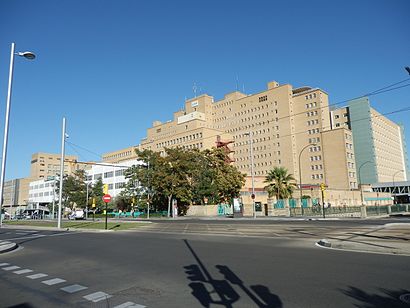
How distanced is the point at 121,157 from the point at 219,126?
1767 inches

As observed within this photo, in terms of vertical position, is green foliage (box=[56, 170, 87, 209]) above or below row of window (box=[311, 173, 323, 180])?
below

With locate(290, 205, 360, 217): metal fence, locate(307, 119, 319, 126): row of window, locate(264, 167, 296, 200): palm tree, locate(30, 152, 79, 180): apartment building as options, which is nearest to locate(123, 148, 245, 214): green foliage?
locate(264, 167, 296, 200): palm tree

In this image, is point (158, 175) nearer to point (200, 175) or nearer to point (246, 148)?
point (200, 175)

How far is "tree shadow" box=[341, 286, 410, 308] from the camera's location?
5.66 m

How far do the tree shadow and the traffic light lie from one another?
3232 mm

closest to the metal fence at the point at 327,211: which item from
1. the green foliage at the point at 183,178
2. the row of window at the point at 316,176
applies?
the green foliage at the point at 183,178

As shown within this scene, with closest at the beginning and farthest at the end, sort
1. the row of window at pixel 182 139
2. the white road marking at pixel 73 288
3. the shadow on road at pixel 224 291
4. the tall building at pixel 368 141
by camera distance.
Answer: the shadow on road at pixel 224 291
the white road marking at pixel 73 288
the row of window at pixel 182 139
the tall building at pixel 368 141

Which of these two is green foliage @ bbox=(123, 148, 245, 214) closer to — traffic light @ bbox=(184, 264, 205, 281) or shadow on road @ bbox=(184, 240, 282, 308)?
traffic light @ bbox=(184, 264, 205, 281)

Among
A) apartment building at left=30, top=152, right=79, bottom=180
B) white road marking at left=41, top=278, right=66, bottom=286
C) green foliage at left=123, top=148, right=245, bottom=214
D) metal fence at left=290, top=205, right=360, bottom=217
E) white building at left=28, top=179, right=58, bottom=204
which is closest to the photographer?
white road marking at left=41, top=278, right=66, bottom=286

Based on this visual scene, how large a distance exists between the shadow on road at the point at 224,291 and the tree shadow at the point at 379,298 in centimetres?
140

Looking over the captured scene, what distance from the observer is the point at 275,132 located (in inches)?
5017

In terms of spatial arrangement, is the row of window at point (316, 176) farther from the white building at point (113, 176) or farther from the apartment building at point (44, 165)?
the apartment building at point (44, 165)

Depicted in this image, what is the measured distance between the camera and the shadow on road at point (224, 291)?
6.05 metres

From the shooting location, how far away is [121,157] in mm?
149250
